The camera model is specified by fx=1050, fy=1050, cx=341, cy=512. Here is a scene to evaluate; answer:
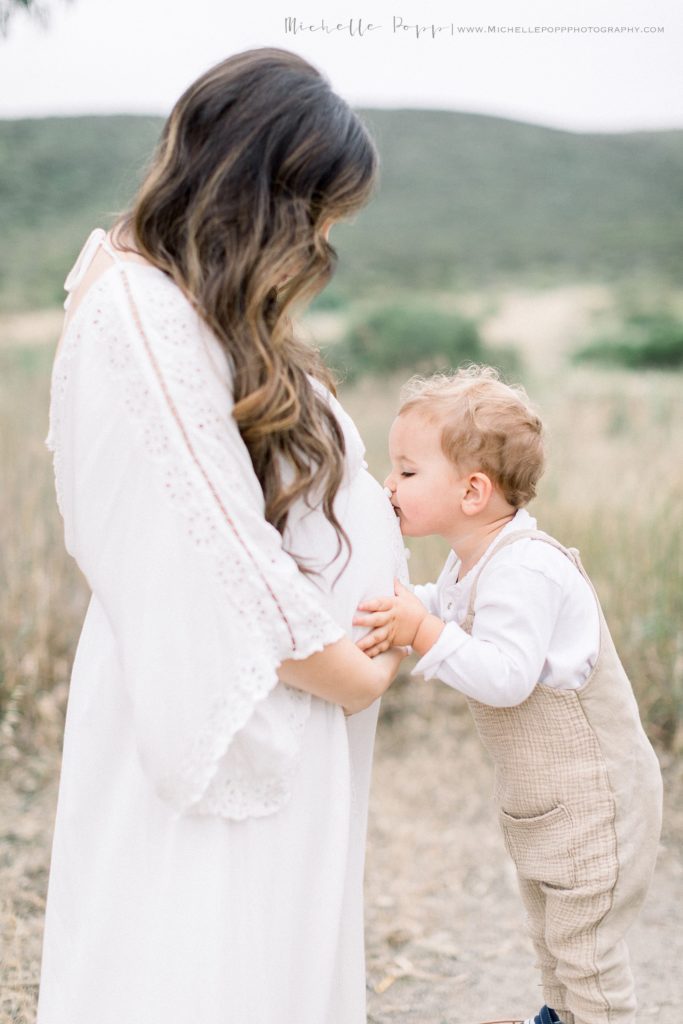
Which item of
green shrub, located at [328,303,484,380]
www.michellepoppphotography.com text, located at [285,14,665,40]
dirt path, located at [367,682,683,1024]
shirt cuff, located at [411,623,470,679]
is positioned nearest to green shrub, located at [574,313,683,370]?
green shrub, located at [328,303,484,380]

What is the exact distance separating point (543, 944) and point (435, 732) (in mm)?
2596

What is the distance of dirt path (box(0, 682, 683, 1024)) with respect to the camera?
3.08m

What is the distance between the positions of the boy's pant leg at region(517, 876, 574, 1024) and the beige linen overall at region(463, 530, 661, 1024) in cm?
7

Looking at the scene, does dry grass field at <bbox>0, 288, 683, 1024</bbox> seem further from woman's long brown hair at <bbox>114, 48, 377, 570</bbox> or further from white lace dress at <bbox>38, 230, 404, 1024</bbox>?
woman's long brown hair at <bbox>114, 48, 377, 570</bbox>

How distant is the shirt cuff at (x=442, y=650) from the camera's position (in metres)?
1.84

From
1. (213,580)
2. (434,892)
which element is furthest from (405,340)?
(213,580)

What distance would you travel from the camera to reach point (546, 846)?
200 centimetres

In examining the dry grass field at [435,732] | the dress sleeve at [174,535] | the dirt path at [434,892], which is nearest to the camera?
the dress sleeve at [174,535]

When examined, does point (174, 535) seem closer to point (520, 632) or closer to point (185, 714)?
point (185, 714)

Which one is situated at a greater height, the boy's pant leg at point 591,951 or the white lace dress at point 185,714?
the white lace dress at point 185,714

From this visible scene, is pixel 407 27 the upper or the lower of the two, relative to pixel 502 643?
upper

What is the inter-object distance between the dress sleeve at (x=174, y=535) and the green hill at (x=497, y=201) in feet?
22.6

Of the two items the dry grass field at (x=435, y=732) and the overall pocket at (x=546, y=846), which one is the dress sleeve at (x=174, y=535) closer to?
the overall pocket at (x=546, y=846)

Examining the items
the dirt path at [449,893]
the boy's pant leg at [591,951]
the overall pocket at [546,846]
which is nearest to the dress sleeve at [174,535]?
the overall pocket at [546,846]
